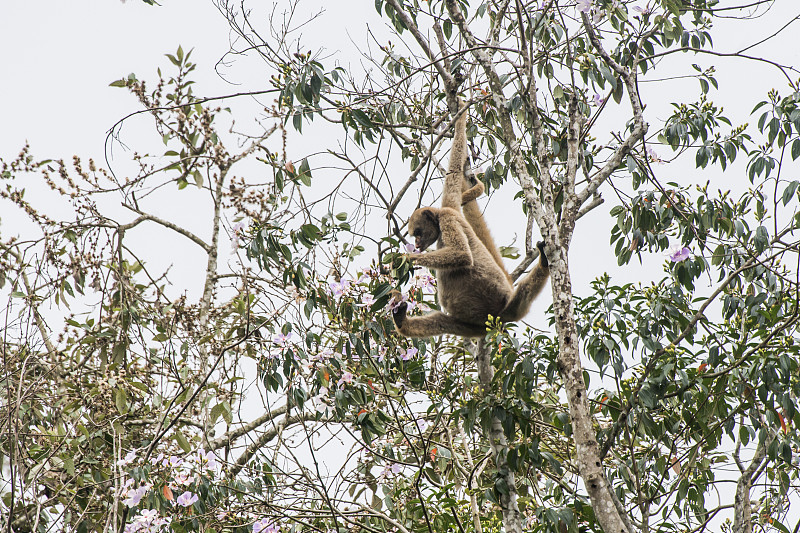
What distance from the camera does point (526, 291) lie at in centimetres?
647

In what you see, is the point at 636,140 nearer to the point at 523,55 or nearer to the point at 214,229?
the point at 523,55

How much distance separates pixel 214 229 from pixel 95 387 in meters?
3.00

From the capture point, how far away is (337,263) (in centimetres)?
577

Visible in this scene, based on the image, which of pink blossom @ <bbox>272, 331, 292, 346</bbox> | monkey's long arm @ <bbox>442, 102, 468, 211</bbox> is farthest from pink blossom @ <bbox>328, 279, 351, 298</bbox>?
monkey's long arm @ <bbox>442, 102, 468, 211</bbox>

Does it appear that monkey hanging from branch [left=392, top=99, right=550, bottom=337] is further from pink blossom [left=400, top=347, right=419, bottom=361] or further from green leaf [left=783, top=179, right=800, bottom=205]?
green leaf [left=783, top=179, right=800, bottom=205]

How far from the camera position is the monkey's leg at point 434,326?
6.70 meters

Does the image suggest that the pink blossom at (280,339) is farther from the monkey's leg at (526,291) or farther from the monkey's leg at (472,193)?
the monkey's leg at (472,193)

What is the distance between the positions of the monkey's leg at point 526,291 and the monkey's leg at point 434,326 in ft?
1.06

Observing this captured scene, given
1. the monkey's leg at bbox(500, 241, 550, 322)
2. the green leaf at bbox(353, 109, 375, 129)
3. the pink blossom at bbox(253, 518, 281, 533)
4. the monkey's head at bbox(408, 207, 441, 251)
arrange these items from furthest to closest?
1. the monkey's head at bbox(408, 207, 441, 251)
2. the monkey's leg at bbox(500, 241, 550, 322)
3. the pink blossom at bbox(253, 518, 281, 533)
4. the green leaf at bbox(353, 109, 375, 129)

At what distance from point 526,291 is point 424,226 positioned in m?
1.43

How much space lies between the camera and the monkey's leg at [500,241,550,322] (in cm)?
624

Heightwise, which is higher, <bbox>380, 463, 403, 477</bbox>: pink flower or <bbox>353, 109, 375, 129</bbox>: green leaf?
<bbox>353, 109, 375, 129</bbox>: green leaf

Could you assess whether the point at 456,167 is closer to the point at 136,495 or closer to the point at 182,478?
the point at 182,478

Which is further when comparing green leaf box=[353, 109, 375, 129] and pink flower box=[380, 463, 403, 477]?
pink flower box=[380, 463, 403, 477]
